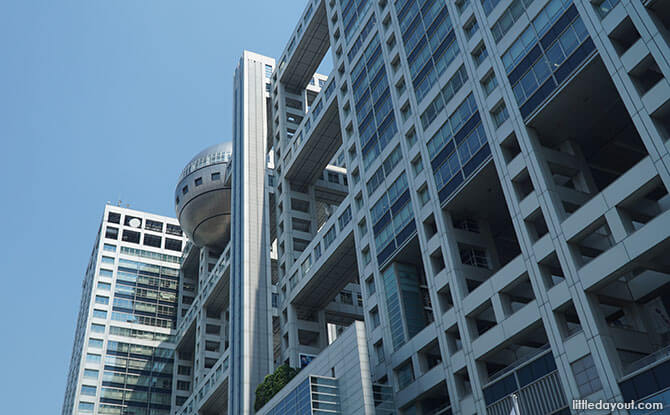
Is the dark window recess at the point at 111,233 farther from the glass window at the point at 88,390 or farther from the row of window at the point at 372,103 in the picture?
the row of window at the point at 372,103

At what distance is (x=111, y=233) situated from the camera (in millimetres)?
133625

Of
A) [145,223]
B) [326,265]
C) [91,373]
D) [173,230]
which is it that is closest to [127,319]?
[91,373]

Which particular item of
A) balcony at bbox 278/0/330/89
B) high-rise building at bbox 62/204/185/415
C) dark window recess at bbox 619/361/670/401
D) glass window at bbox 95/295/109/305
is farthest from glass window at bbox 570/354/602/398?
glass window at bbox 95/295/109/305

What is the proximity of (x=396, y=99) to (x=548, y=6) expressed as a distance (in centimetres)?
1845

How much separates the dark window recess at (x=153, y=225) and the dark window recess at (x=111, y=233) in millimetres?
5958

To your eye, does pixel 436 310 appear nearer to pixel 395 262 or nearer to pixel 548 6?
pixel 395 262

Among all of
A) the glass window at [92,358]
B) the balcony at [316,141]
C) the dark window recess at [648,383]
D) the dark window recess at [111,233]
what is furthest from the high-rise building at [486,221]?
the dark window recess at [111,233]

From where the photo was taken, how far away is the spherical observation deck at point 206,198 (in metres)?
110

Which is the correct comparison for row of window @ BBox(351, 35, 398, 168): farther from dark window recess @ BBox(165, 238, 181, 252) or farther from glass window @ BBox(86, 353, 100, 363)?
dark window recess @ BBox(165, 238, 181, 252)

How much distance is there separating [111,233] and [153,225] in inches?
336

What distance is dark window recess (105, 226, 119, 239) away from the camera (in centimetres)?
13312

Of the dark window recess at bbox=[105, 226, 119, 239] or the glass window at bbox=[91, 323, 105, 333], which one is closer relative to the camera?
the glass window at bbox=[91, 323, 105, 333]

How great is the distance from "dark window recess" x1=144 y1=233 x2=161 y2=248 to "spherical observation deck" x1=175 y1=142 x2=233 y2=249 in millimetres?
22376

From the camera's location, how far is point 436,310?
4950 cm
